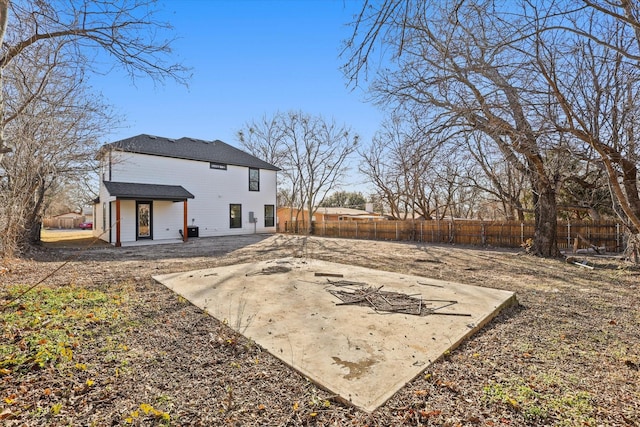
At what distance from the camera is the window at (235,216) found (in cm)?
1910

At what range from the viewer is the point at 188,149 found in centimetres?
1817

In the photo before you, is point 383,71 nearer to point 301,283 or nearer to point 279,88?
point 301,283

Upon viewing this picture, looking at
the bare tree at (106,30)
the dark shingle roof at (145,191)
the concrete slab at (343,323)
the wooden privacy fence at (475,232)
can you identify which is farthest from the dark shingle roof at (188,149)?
the concrete slab at (343,323)

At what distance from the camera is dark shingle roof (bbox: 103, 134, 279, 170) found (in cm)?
1538

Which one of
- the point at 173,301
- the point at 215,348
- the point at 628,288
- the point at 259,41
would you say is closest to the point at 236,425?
the point at 215,348

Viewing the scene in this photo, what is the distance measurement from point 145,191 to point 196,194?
3.21m

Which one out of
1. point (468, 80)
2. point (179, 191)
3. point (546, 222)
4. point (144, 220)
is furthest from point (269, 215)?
point (468, 80)

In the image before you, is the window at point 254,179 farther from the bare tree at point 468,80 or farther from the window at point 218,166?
the bare tree at point 468,80

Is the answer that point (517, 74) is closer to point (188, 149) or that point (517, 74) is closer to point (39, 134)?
point (39, 134)

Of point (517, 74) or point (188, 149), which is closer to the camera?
point (517, 74)

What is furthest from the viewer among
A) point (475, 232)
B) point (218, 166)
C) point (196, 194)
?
point (218, 166)

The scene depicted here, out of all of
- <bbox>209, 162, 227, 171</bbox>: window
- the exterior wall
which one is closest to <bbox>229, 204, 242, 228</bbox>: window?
the exterior wall

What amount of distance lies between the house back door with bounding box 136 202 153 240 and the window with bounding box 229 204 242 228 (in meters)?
4.74

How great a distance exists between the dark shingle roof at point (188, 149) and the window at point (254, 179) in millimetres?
366
